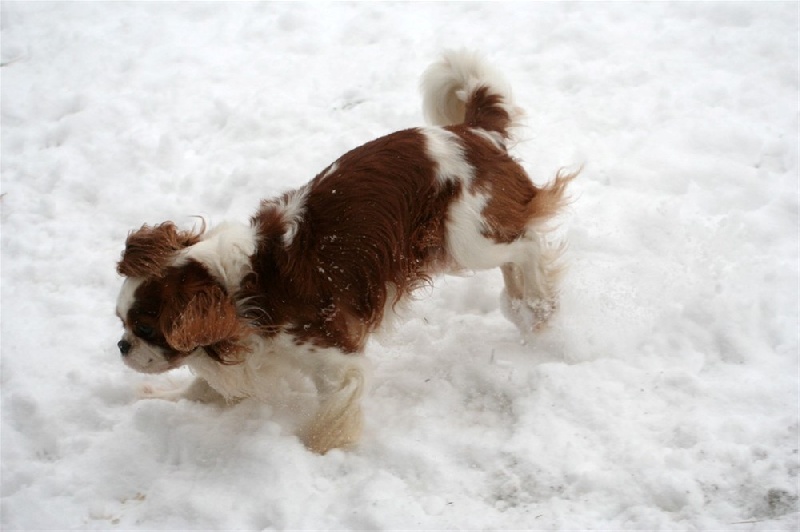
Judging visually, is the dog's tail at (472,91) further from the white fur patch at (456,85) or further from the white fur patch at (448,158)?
the white fur patch at (448,158)

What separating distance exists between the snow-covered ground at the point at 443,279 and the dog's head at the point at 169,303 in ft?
1.47

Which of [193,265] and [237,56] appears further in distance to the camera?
[237,56]

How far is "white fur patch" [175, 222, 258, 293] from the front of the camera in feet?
10.4

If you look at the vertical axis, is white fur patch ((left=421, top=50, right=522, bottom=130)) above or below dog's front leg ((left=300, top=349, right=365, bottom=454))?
above

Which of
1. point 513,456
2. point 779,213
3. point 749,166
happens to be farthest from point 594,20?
point 513,456

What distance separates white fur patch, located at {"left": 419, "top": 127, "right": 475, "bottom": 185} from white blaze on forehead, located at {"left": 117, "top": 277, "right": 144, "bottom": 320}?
1.33m

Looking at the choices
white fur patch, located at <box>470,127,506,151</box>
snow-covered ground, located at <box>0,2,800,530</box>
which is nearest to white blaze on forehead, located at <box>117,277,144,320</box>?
snow-covered ground, located at <box>0,2,800,530</box>

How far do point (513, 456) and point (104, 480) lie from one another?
1686mm

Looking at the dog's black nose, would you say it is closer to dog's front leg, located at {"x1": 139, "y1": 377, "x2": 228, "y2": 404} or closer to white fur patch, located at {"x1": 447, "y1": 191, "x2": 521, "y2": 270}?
dog's front leg, located at {"x1": 139, "y1": 377, "x2": 228, "y2": 404}

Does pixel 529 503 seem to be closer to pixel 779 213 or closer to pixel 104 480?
pixel 104 480

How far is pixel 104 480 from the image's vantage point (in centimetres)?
321

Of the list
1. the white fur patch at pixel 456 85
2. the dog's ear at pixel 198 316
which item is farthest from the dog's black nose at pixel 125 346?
the white fur patch at pixel 456 85

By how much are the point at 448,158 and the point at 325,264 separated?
0.74 metres

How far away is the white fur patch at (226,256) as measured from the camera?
3160 mm
